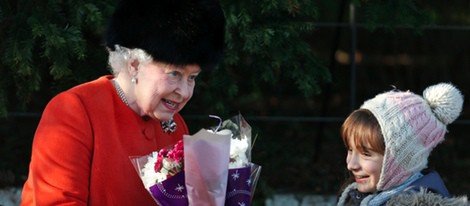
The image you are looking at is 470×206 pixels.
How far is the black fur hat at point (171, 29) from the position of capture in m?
3.35

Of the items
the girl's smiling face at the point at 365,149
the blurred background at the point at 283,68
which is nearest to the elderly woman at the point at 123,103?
the girl's smiling face at the point at 365,149

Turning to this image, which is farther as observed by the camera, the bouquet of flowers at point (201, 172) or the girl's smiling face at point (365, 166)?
the girl's smiling face at point (365, 166)

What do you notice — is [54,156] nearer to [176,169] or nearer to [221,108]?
[176,169]

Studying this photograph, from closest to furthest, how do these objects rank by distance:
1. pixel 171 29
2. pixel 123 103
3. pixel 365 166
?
1. pixel 171 29
2. pixel 123 103
3. pixel 365 166

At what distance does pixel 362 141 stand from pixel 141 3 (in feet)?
3.40

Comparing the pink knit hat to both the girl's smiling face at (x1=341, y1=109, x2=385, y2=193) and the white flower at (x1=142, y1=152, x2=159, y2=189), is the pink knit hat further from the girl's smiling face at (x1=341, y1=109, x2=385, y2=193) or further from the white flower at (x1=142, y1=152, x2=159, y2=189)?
the white flower at (x1=142, y1=152, x2=159, y2=189)

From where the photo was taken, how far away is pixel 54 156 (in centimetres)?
334

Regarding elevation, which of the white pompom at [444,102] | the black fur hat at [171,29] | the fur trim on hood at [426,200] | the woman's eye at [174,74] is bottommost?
the fur trim on hood at [426,200]

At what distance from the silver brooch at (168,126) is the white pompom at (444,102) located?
3.44 ft

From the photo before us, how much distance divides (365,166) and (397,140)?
0.55 ft

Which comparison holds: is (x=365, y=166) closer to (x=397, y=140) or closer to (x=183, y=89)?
(x=397, y=140)

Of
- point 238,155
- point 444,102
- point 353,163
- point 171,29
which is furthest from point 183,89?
point 444,102

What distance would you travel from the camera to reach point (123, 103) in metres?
3.53

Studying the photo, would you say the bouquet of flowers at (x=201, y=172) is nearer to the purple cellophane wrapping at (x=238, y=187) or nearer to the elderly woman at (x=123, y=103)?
the purple cellophane wrapping at (x=238, y=187)
